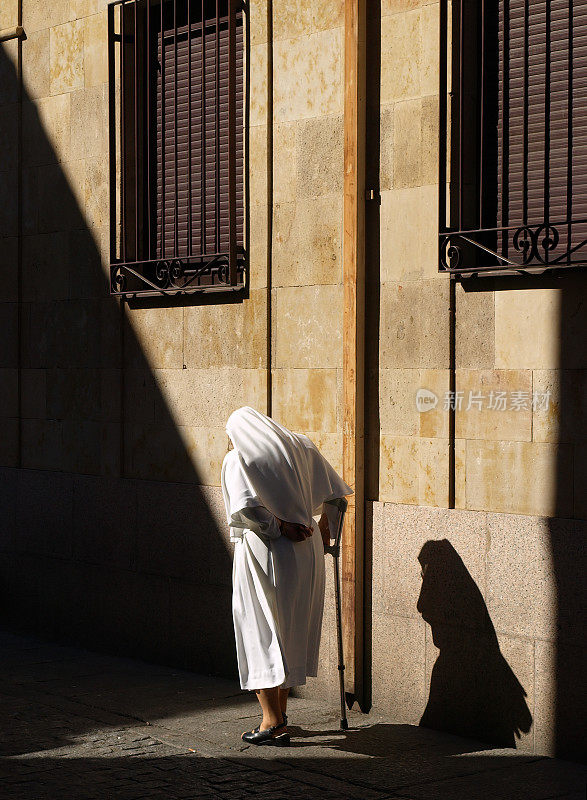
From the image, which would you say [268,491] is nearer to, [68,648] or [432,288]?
[432,288]

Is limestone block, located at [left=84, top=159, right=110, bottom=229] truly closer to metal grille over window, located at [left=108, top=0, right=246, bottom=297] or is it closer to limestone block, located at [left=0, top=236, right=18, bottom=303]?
metal grille over window, located at [left=108, top=0, right=246, bottom=297]

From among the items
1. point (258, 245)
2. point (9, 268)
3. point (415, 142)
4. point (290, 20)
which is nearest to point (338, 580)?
point (258, 245)

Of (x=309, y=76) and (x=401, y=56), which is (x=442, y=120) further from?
(x=309, y=76)

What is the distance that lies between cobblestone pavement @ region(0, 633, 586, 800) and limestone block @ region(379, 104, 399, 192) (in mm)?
3213

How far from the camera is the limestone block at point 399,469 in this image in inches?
289

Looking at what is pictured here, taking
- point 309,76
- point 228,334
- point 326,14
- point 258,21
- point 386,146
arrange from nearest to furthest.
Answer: point 386,146, point 326,14, point 309,76, point 258,21, point 228,334

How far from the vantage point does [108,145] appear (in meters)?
9.42

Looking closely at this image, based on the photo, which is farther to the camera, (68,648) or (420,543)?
(68,648)

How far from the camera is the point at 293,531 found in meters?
6.83

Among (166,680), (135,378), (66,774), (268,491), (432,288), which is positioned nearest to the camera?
(66,774)

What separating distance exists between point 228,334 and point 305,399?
87 centimetres

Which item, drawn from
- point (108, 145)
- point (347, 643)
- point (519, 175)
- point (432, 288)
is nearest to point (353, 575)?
point (347, 643)

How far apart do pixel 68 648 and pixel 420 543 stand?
12.0 ft

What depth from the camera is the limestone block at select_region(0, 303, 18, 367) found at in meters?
10.3
